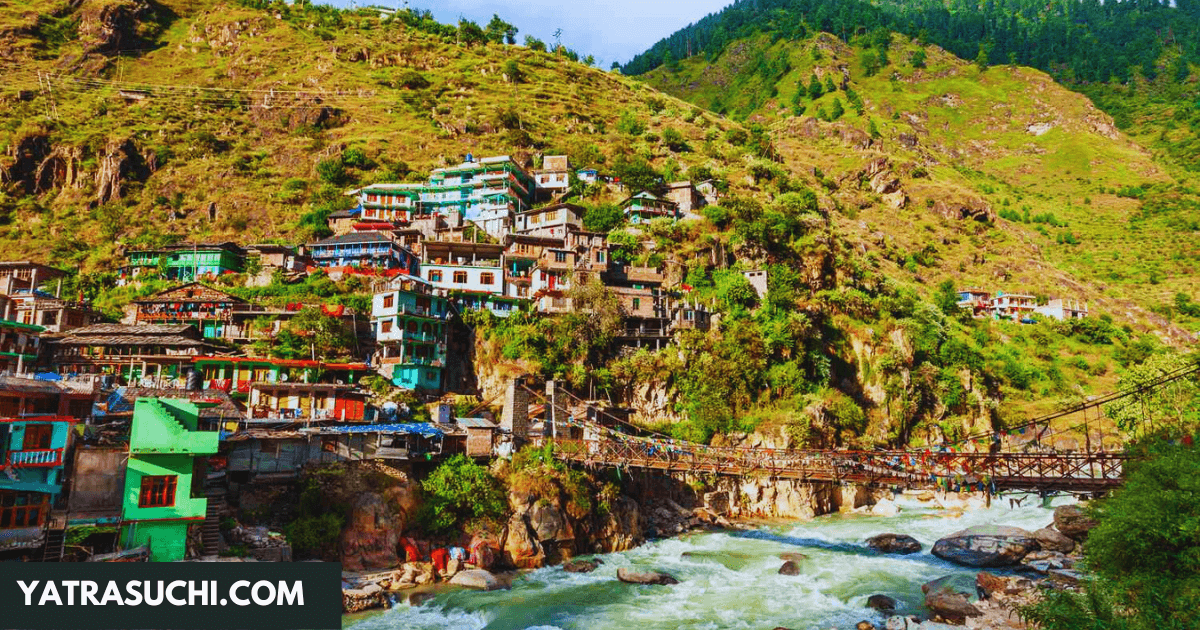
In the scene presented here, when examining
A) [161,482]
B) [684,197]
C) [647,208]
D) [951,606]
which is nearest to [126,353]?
[161,482]

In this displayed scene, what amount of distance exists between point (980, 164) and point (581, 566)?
143 meters

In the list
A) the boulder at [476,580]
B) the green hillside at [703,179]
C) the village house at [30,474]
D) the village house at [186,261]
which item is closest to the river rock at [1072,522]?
the green hillside at [703,179]

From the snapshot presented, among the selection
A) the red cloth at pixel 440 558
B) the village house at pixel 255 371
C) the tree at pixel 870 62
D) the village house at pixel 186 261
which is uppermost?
the tree at pixel 870 62

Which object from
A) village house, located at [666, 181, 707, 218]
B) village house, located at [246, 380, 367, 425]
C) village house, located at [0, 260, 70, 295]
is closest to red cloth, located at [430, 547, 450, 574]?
village house, located at [246, 380, 367, 425]

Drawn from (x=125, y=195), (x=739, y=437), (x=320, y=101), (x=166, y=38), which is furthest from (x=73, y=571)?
(x=166, y=38)

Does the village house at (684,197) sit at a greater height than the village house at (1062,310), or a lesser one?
greater

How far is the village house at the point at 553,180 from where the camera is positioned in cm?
6725

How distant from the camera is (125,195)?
2717 inches

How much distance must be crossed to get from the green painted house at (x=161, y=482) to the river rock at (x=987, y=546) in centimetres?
3054

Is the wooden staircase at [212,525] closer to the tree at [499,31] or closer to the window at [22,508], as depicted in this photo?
the window at [22,508]

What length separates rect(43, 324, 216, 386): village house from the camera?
35.2m

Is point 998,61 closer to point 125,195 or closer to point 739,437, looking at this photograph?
point 739,437

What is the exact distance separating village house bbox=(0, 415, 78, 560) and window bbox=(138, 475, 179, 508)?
2253mm

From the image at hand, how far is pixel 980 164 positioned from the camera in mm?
137625
